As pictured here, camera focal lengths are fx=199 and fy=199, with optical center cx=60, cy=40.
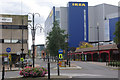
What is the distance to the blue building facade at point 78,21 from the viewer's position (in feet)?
340

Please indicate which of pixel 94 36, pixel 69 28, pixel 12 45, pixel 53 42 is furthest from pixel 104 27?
pixel 12 45

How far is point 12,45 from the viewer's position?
5094 cm

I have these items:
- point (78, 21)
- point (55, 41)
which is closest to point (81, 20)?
point (78, 21)

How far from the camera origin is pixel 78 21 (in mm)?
104438

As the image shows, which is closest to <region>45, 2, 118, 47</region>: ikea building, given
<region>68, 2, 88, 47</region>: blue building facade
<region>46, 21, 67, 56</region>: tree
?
<region>68, 2, 88, 47</region>: blue building facade

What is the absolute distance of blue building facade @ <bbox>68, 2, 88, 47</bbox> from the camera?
4085 inches

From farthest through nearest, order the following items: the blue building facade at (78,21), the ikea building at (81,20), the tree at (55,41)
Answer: the blue building facade at (78,21) → the ikea building at (81,20) → the tree at (55,41)

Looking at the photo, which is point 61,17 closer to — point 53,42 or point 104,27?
point 104,27

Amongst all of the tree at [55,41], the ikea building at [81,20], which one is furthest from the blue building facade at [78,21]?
the tree at [55,41]

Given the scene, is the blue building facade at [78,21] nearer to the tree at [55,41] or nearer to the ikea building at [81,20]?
the ikea building at [81,20]

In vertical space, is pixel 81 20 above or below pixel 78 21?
above

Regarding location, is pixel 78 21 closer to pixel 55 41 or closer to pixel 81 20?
pixel 81 20

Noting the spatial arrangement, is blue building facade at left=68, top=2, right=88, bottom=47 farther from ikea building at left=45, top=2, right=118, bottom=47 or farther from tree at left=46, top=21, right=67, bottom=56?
tree at left=46, top=21, right=67, bottom=56

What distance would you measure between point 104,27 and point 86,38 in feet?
37.3
